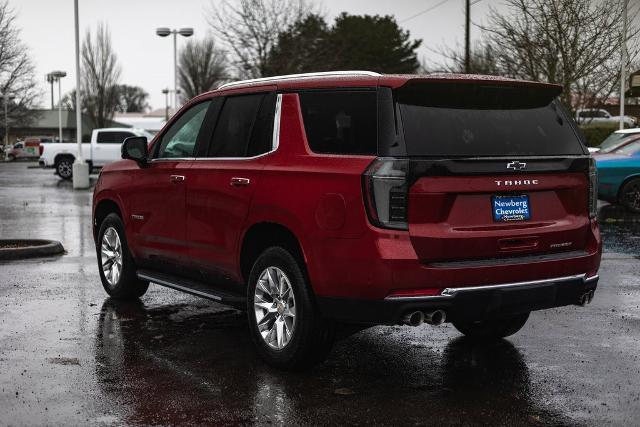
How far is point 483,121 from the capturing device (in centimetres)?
555

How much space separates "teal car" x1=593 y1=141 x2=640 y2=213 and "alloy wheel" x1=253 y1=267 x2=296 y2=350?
1296 centimetres

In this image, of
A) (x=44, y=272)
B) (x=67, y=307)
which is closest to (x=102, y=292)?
(x=67, y=307)

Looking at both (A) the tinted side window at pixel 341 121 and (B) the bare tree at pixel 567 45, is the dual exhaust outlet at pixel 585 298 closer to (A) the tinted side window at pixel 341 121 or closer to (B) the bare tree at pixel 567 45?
(A) the tinted side window at pixel 341 121

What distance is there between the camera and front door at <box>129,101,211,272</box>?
23.3 feet

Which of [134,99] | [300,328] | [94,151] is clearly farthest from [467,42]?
[134,99]

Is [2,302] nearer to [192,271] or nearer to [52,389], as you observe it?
[192,271]

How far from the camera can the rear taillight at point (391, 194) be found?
5.14 meters

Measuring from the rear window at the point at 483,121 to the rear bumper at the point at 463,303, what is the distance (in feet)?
2.65

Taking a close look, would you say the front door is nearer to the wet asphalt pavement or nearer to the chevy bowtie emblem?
the wet asphalt pavement

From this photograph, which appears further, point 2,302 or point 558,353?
point 2,302

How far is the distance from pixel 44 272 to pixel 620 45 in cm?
2322

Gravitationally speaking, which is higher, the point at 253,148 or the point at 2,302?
the point at 253,148

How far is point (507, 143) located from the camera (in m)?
5.59

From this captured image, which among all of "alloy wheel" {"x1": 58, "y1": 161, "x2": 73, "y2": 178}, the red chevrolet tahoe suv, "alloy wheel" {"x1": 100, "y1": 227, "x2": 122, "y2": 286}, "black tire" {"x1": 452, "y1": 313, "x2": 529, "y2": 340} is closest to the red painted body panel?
the red chevrolet tahoe suv
